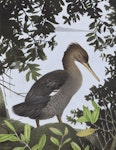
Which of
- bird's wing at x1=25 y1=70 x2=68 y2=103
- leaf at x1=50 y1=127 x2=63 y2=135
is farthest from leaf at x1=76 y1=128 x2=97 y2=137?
bird's wing at x1=25 y1=70 x2=68 y2=103

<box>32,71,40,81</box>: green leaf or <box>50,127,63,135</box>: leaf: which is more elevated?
<box>32,71,40,81</box>: green leaf

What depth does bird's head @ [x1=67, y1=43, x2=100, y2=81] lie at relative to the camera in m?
1.66

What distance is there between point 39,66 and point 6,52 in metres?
0.17

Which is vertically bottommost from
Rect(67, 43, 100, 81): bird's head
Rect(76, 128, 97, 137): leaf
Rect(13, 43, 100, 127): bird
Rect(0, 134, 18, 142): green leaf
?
Rect(76, 128, 97, 137): leaf

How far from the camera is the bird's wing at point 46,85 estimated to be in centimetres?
167

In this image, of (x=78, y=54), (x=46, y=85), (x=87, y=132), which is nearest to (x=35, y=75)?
(x=46, y=85)

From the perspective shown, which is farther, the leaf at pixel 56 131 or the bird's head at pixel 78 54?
the bird's head at pixel 78 54

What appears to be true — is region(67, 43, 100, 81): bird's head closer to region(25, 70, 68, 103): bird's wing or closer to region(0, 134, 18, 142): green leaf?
region(25, 70, 68, 103): bird's wing

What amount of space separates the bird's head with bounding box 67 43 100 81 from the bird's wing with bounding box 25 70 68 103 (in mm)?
80

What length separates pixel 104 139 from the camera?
159cm

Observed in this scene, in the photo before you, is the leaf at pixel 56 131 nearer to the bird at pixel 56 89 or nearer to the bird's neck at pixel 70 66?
the bird at pixel 56 89

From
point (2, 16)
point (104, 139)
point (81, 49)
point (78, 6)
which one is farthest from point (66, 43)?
point (104, 139)

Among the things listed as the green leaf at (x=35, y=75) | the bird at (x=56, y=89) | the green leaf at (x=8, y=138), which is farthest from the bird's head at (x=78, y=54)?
the green leaf at (x=8, y=138)

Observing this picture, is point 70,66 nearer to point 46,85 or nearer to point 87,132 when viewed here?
point 46,85
